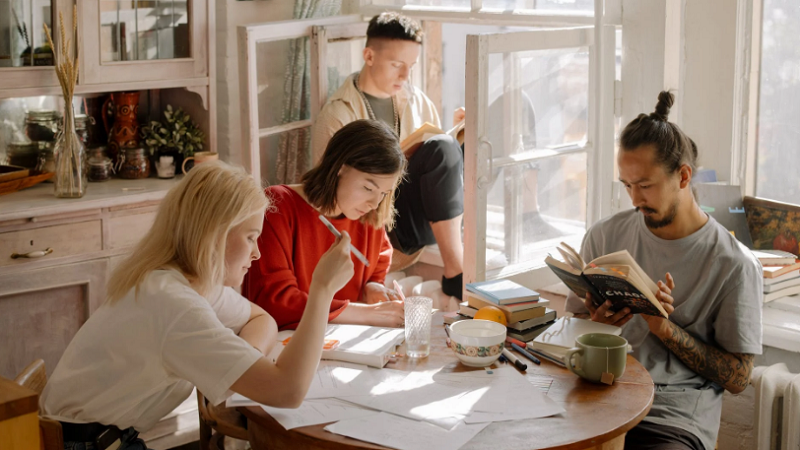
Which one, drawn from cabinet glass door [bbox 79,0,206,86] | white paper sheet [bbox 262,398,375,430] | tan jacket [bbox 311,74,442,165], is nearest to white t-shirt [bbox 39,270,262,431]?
white paper sheet [bbox 262,398,375,430]

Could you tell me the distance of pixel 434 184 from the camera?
10.8 ft

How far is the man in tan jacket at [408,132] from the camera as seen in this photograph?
3.29 m

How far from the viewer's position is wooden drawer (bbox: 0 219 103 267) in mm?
2904

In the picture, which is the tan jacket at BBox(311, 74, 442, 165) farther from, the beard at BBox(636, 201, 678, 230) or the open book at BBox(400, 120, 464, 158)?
the beard at BBox(636, 201, 678, 230)

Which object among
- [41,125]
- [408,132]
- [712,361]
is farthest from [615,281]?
[41,125]

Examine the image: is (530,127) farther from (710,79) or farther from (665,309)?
(665,309)

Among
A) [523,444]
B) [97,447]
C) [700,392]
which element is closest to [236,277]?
[97,447]

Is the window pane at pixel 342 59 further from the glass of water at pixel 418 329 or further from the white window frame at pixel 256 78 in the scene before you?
the glass of water at pixel 418 329

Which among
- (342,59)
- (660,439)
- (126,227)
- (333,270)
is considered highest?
(342,59)

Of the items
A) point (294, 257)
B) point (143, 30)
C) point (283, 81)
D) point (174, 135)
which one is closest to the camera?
point (294, 257)

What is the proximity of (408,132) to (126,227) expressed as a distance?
1.24 m

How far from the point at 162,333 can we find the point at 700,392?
4.31 feet

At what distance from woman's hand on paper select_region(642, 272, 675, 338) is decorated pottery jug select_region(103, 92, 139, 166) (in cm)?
222

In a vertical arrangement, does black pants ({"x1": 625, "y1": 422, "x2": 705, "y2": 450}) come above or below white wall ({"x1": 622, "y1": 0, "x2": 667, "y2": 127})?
below
